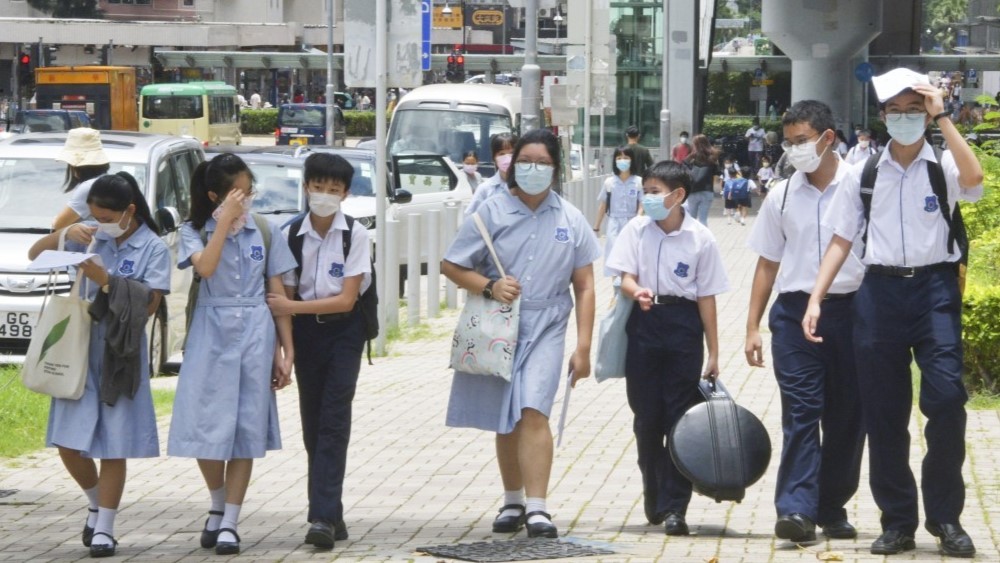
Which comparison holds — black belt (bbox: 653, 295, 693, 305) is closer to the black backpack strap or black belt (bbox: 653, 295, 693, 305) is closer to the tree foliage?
the black backpack strap

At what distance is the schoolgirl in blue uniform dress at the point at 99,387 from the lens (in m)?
6.59

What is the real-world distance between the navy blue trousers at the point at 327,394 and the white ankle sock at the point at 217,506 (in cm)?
35

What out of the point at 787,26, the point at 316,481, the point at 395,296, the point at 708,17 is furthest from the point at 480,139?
the point at 708,17

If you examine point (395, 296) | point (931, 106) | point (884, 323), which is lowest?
point (395, 296)

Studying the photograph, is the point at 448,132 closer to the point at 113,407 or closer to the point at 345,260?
the point at 345,260

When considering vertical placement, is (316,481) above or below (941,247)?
below

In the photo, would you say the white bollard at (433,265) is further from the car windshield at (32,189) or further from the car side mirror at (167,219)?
the car side mirror at (167,219)

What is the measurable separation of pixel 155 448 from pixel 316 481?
643mm

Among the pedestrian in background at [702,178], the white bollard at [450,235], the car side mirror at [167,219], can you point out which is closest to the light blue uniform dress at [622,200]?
the white bollard at [450,235]

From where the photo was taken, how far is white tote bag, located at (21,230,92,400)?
654 cm

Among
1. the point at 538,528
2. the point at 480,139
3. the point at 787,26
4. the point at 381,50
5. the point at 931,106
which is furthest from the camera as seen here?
the point at 787,26

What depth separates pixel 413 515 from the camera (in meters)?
7.49

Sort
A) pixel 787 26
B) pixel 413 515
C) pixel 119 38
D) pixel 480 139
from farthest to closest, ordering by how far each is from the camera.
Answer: pixel 119 38, pixel 787 26, pixel 480 139, pixel 413 515

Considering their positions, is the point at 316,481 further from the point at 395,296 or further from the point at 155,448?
the point at 395,296
